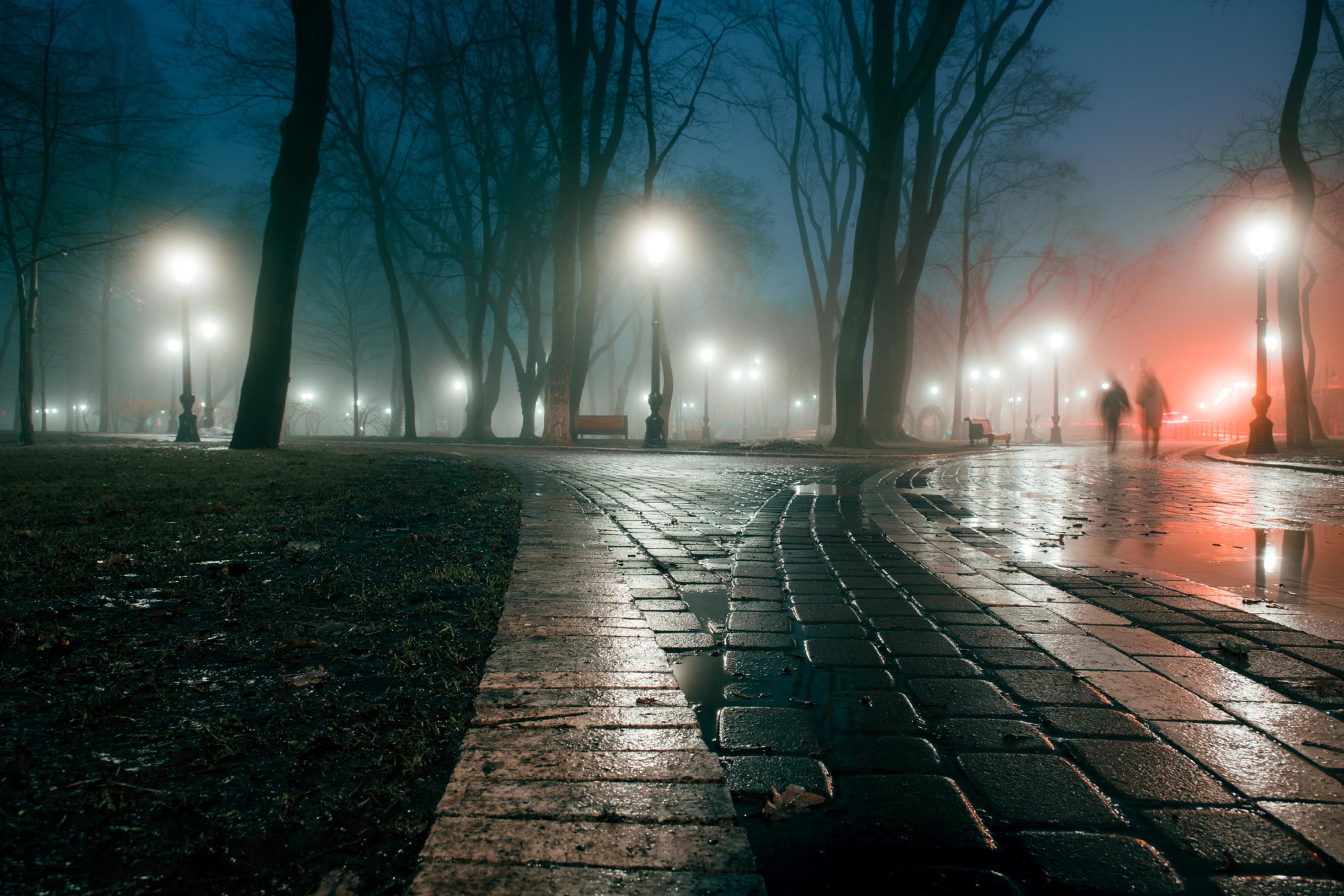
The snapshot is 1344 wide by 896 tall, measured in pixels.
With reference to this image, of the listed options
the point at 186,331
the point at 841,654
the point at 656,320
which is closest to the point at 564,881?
the point at 841,654

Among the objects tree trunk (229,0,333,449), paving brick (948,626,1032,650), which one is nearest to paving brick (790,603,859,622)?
paving brick (948,626,1032,650)

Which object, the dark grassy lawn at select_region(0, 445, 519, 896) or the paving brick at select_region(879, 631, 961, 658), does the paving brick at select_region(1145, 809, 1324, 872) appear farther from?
the dark grassy lawn at select_region(0, 445, 519, 896)

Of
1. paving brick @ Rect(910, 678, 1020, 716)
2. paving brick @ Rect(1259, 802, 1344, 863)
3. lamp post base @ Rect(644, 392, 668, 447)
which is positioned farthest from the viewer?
lamp post base @ Rect(644, 392, 668, 447)

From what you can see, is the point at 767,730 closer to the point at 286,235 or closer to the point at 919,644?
the point at 919,644

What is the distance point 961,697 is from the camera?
2354 millimetres

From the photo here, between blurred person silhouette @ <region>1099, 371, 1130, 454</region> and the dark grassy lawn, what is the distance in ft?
64.4

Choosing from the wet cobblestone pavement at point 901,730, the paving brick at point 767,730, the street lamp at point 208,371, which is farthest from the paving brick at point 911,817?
the street lamp at point 208,371

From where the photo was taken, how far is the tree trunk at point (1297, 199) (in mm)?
17594

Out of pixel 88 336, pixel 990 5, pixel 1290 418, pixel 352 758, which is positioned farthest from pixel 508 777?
pixel 88 336

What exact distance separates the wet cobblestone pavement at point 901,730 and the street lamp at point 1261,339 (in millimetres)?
15340

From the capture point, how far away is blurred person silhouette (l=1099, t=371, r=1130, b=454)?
2028cm

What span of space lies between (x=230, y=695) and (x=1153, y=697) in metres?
2.60

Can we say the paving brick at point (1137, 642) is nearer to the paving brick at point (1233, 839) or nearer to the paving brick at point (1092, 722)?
the paving brick at point (1092, 722)

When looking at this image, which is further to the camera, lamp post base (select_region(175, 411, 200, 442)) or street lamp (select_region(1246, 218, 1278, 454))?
lamp post base (select_region(175, 411, 200, 442))
